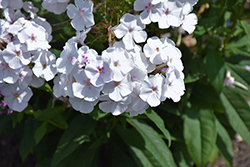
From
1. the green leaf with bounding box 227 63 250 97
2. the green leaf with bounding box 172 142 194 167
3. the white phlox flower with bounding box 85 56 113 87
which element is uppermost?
the white phlox flower with bounding box 85 56 113 87

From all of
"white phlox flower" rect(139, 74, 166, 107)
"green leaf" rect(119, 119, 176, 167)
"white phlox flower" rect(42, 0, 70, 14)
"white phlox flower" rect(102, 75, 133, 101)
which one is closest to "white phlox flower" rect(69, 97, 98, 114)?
"white phlox flower" rect(102, 75, 133, 101)

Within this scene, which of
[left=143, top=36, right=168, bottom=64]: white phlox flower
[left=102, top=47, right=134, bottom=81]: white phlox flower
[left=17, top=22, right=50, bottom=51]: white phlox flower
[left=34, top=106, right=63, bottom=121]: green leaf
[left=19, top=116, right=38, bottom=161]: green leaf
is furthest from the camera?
[left=19, top=116, right=38, bottom=161]: green leaf

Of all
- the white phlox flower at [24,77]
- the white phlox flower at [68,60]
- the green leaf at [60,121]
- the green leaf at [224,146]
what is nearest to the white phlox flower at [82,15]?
the white phlox flower at [68,60]

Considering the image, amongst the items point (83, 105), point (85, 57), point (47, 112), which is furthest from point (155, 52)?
point (47, 112)

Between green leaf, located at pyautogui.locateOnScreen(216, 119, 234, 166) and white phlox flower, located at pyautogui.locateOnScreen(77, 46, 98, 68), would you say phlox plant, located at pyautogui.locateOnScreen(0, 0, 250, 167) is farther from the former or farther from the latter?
green leaf, located at pyautogui.locateOnScreen(216, 119, 234, 166)

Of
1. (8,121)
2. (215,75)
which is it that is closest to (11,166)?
(8,121)

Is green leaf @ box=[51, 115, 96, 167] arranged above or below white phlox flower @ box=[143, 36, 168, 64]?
below

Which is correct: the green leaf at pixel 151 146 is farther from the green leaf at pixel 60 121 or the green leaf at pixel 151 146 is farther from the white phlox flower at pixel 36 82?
the white phlox flower at pixel 36 82

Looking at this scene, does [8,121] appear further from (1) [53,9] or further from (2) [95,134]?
(1) [53,9]
